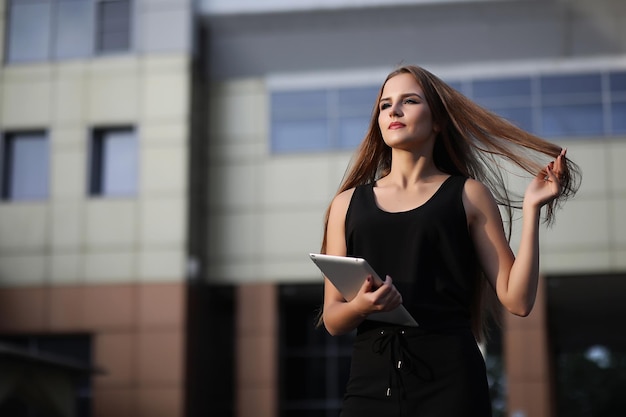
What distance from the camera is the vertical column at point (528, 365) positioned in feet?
77.4

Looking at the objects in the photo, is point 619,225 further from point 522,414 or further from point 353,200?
Result: point 353,200

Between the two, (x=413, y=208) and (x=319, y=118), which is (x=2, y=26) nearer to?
(x=319, y=118)

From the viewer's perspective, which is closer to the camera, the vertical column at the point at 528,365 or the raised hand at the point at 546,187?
the raised hand at the point at 546,187

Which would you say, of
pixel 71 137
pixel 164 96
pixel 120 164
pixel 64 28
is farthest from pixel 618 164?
pixel 64 28

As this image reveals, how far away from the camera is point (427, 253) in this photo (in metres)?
3.46

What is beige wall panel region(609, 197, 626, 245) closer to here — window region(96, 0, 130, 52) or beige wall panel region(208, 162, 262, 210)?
beige wall panel region(208, 162, 262, 210)

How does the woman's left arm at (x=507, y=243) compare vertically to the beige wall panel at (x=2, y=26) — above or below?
below

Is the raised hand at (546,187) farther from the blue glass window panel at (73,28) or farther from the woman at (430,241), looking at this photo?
the blue glass window panel at (73,28)

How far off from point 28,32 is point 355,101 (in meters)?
7.46

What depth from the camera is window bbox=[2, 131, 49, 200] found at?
80.0 ft

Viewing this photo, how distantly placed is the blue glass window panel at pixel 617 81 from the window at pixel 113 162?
1034 centimetres

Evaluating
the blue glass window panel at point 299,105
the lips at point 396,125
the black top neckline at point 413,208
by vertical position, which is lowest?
the black top neckline at point 413,208

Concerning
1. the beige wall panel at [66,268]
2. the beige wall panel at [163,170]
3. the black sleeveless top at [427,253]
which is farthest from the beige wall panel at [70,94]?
the black sleeveless top at [427,253]

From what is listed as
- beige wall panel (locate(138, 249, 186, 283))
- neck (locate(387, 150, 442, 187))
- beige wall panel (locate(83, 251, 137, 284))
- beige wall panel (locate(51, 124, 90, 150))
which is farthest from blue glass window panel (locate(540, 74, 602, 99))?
neck (locate(387, 150, 442, 187))
